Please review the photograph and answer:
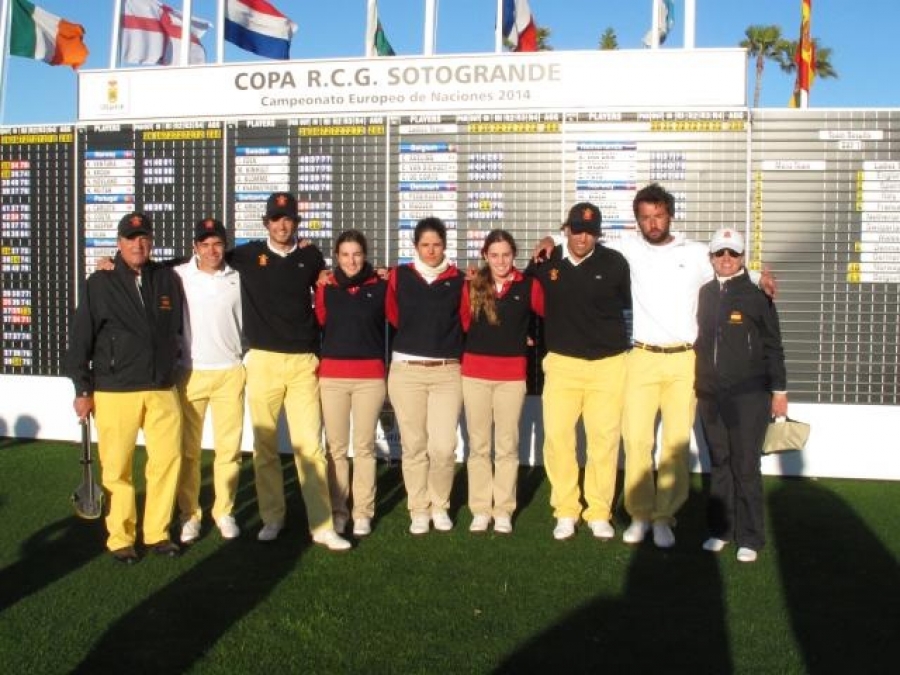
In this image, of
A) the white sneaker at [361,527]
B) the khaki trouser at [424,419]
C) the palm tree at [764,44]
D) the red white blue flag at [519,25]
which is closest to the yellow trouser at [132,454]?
the white sneaker at [361,527]

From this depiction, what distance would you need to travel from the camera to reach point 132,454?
512 cm

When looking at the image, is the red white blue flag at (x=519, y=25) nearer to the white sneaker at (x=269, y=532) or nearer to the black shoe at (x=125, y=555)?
the white sneaker at (x=269, y=532)

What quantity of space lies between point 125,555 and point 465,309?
7.83 ft

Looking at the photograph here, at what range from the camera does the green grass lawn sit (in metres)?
3.78

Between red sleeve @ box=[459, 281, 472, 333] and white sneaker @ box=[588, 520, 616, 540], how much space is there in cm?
143

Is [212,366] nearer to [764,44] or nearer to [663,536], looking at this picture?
[663,536]

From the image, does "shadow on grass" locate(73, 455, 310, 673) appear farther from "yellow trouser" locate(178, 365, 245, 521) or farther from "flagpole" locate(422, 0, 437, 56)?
"flagpole" locate(422, 0, 437, 56)

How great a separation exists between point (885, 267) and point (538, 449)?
3.06 metres

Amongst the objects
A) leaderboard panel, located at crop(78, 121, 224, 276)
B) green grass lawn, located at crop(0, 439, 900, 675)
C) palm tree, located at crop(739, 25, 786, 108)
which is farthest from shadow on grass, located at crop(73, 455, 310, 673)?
palm tree, located at crop(739, 25, 786, 108)

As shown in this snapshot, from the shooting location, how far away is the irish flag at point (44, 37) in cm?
900

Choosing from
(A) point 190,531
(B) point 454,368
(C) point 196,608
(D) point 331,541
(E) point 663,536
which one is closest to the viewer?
(C) point 196,608

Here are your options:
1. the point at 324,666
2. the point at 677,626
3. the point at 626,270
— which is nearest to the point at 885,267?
the point at 626,270

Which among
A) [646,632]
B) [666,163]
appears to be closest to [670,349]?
[646,632]

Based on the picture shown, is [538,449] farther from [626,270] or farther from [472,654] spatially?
[472,654]
